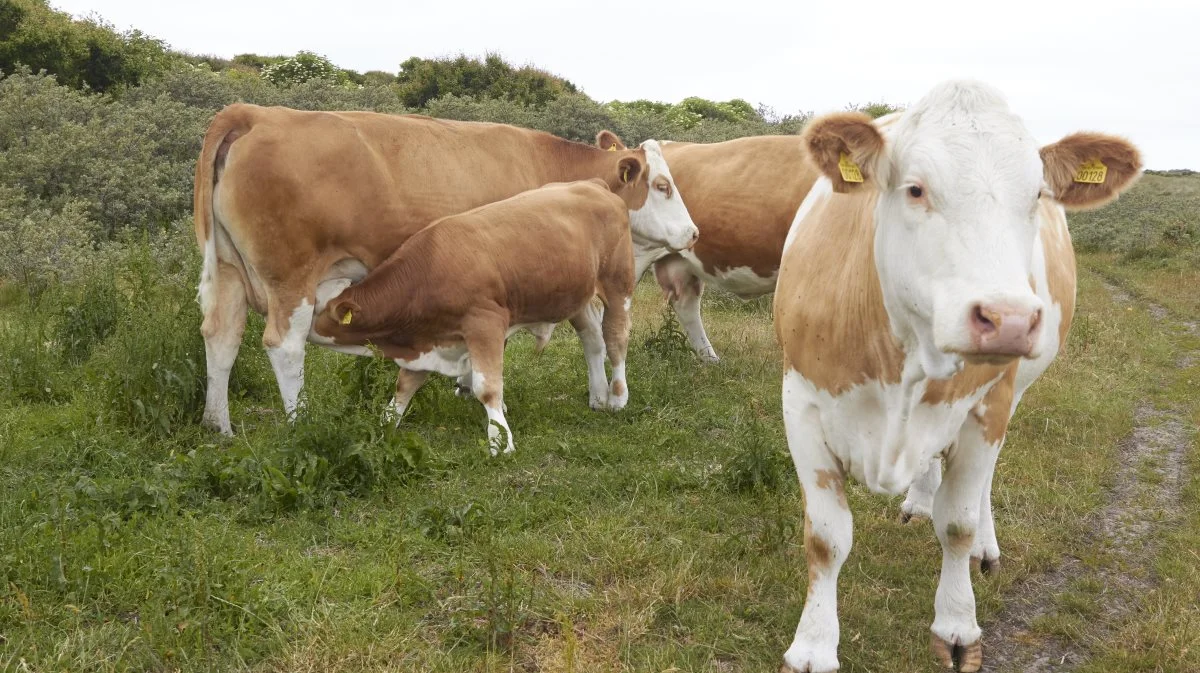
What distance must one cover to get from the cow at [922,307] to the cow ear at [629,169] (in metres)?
4.35

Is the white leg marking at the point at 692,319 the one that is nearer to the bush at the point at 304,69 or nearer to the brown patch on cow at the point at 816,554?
the brown patch on cow at the point at 816,554

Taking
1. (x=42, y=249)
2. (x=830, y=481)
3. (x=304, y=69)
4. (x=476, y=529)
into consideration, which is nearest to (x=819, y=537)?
(x=830, y=481)

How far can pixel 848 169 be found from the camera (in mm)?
3090

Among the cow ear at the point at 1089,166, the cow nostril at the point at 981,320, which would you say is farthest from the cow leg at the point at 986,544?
the cow nostril at the point at 981,320

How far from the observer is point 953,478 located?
3.64 m

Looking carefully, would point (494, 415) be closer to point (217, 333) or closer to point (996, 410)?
point (217, 333)

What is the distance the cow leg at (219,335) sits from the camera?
635cm

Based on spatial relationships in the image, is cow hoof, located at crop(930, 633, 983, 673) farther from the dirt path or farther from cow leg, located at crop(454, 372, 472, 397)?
cow leg, located at crop(454, 372, 472, 397)

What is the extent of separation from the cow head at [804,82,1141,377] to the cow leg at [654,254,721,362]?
6062 millimetres

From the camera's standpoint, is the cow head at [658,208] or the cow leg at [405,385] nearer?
the cow leg at [405,385]

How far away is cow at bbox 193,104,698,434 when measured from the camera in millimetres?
6148

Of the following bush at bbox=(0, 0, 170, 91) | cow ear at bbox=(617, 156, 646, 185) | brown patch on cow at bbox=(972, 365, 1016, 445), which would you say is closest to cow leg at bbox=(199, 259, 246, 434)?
cow ear at bbox=(617, 156, 646, 185)

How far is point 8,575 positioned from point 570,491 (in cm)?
260

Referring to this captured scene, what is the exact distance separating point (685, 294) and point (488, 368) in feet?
12.0
